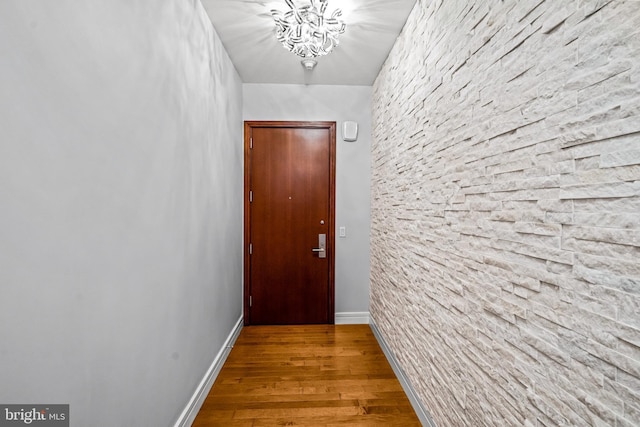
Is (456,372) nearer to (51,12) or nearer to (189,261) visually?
(189,261)

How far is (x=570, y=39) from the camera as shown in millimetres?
831

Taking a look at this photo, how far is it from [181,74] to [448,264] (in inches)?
67.0

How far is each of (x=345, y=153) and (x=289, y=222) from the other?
0.95 metres

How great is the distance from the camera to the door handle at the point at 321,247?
349 cm

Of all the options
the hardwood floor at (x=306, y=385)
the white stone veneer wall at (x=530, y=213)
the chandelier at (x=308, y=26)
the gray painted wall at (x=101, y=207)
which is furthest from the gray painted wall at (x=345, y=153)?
the white stone veneer wall at (x=530, y=213)

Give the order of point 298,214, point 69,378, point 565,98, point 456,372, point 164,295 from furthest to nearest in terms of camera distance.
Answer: point 298,214 < point 164,295 < point 456,372 < point 69,378 < point 565,98

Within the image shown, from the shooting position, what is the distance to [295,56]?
9.18 feet

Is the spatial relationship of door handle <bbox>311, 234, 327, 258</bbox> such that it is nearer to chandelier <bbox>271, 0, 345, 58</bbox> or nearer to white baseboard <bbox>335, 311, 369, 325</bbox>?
white baseboard <bbox>335, 311, 369, 325</bbox>

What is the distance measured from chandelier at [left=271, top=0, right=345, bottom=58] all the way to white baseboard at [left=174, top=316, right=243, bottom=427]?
234 cm

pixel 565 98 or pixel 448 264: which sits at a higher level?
pixel 565 98

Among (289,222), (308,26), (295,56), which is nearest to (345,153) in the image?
(289,222)

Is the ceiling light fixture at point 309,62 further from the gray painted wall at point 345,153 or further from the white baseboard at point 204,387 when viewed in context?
the white baseboard at point 204,387

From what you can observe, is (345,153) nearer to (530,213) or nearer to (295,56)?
(295,56)

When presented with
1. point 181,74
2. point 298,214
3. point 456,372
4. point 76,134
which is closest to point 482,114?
point 456,372
